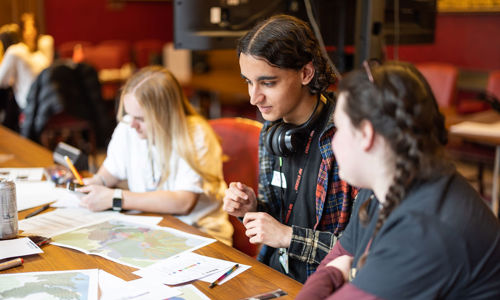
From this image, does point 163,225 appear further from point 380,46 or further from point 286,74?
point 380,46

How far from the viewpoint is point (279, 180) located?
1.59 meters

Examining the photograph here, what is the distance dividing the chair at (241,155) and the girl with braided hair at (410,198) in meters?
1.05

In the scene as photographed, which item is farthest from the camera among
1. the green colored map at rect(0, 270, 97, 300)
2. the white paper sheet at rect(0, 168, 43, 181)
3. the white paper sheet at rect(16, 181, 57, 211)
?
the white paper sheet at rect(0, 168, 43, 181)

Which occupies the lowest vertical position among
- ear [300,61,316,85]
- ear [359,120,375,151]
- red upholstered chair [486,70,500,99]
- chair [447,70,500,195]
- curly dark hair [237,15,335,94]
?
chair [447,70,500,195]

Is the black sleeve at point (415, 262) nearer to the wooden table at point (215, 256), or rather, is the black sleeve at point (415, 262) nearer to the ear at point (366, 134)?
the ear at point (366, 134)

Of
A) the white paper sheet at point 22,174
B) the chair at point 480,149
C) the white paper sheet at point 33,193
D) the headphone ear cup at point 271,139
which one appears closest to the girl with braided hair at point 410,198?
the headphone ear cup at point 271,139

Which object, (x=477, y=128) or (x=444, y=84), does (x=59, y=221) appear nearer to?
(x=477, y=128)

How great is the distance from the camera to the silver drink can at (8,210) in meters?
A: 1.42

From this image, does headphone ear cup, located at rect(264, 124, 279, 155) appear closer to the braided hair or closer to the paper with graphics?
the paper with graphics

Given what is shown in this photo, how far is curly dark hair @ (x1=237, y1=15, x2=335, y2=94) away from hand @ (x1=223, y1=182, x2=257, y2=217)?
336 millimetres

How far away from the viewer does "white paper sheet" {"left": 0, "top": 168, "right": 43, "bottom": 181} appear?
81.0 inches

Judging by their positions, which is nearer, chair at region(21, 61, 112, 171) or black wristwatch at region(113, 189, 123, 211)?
black wristwatch at region(113, 189, 123, 211)

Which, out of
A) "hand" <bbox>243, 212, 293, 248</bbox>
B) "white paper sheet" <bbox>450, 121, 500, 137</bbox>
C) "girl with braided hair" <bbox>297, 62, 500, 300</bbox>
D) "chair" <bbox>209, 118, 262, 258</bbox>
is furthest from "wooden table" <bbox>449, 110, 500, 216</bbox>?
"girl with braided hair" <bbox>297, 62, 500, 300</bbox>

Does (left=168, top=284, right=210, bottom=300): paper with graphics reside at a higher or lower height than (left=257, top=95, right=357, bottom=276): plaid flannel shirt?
lower
